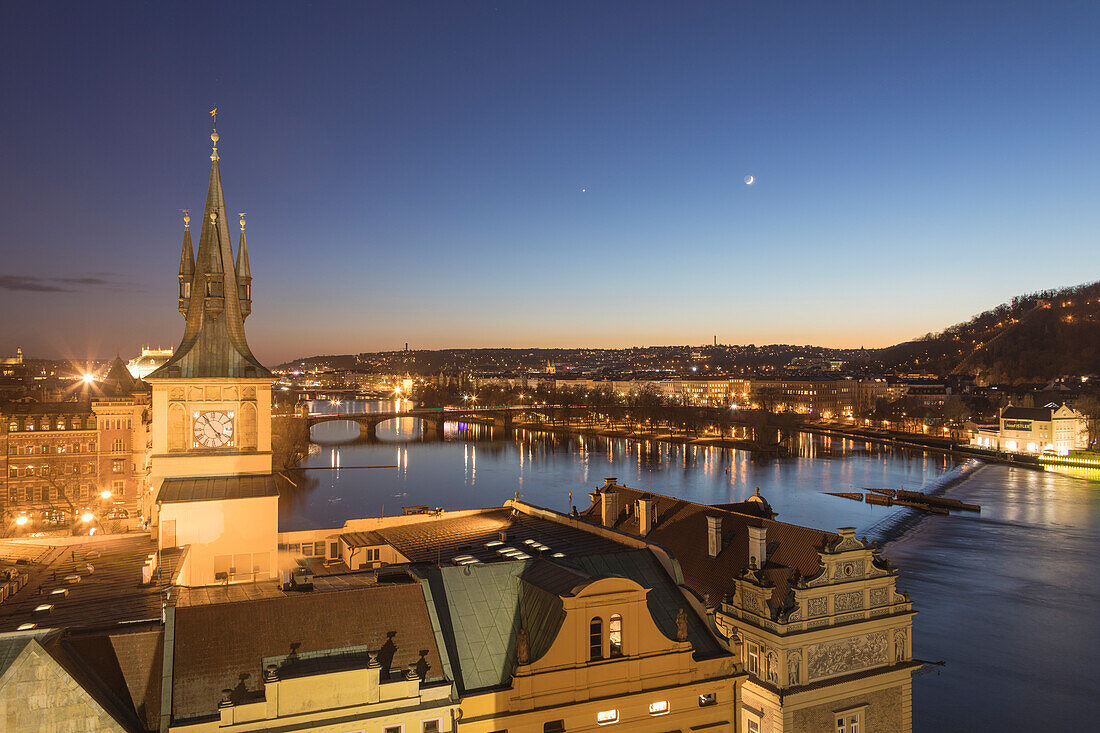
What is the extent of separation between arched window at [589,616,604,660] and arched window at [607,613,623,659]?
12cm

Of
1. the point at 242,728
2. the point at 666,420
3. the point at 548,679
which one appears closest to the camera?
the point at 242,728

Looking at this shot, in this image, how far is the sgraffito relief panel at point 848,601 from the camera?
1688cm

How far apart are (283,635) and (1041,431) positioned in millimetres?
106221

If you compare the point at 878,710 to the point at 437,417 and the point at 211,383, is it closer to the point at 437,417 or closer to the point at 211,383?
the point at 211,383

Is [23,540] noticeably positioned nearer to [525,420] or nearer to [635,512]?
[635,512]

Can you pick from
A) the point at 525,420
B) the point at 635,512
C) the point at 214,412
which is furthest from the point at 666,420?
Answer: the point at 214,412

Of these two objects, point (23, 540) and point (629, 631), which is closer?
point (629, 631)

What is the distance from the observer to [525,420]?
468ft

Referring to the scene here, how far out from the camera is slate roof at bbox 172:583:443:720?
10.4 metres

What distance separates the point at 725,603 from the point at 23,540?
1758 cm

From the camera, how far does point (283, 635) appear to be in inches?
437

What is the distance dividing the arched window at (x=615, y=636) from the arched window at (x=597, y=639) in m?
0.12

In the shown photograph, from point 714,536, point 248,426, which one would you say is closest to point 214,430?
point 248,426

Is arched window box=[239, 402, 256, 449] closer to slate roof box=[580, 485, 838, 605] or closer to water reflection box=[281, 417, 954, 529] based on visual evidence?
slate roof box=[580, 485, 838, 605]
